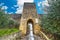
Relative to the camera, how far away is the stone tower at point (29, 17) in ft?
59.4

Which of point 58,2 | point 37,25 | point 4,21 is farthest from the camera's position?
point 37,25

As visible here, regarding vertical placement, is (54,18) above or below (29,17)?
above

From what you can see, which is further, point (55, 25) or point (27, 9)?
point (27, 9)

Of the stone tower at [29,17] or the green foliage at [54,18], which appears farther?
the stone tower at [29,17]

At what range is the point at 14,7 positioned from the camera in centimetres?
1952

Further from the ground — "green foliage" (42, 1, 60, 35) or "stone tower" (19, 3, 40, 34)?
"green foliage" (42, 1, 60, 35)

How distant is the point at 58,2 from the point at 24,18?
966cm

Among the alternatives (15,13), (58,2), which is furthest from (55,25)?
(15,13)

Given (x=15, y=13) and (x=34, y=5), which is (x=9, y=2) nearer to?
(x=15, y=13)

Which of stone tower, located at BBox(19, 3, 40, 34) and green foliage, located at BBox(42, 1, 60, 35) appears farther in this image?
stone tower, located at BBox(19, 3, 40, 34)

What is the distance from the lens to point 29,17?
18.7 m

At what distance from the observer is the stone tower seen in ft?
59.4

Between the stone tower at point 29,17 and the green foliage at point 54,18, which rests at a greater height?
the green foliage at point 54,18

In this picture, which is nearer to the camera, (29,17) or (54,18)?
(54,18)
